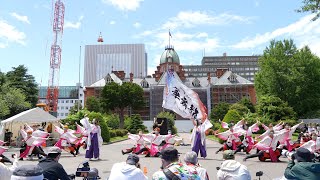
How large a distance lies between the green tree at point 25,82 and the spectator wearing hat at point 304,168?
55.8 meters

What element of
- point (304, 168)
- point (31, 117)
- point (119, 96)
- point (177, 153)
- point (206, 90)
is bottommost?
point (31, 117)

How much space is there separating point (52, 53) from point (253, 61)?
4032 inches

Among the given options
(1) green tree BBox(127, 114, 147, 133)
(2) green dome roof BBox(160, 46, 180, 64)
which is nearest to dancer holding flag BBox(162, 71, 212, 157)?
(1) green tree BBox(127, 114, 147, 133)

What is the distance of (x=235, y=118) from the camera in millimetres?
28844

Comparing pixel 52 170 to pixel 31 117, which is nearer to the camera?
pixel 52 170

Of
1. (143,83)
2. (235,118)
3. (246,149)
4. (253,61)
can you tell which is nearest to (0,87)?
(235,118)

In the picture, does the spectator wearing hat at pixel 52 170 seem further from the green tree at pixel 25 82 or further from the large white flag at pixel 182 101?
the green tree at pixel 25 82

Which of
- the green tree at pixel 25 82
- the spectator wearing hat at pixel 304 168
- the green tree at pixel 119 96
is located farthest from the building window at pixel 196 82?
the spectator wearing hat at pixel 304 168

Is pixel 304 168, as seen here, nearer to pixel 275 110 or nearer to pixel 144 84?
pixel 275 110

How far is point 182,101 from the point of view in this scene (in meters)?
19.5

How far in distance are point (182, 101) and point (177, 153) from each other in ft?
49.1

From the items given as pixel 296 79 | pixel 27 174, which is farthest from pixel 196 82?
pixel 27 174

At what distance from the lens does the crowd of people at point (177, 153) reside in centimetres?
452

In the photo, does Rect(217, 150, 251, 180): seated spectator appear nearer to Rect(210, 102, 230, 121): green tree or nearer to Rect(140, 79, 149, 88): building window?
Rect(210, 102, 230, 121): green tree
